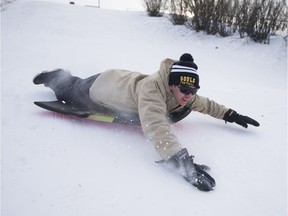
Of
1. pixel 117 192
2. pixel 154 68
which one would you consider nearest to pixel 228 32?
pixel 154 68

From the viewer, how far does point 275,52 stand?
7.23 metres

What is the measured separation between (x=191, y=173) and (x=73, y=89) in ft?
5.28

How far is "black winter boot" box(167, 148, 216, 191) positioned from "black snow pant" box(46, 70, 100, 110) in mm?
1170

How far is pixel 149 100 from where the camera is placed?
2.16 meters

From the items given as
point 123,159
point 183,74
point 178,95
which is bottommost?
point 123,159

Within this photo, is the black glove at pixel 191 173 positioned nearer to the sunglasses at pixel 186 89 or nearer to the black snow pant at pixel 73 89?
the sunglasses at pixel 186 89

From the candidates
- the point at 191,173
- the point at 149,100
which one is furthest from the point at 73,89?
the point at 191,173

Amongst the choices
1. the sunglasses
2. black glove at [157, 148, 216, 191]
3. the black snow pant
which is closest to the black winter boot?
black glove at [157, 148, 216, 191]

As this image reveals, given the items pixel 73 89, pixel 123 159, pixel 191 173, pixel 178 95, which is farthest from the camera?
pixel 73 89

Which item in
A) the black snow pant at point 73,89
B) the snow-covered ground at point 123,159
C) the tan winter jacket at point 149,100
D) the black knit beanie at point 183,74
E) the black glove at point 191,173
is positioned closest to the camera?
the snow-covered ground at point 123,159

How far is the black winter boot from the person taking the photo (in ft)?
6.14

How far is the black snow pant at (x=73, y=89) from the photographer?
2.91 metres

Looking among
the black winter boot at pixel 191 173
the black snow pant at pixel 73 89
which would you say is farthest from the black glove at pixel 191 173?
the black snow pant at pixel 73 89

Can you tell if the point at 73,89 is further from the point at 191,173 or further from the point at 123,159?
the point at 191,173
